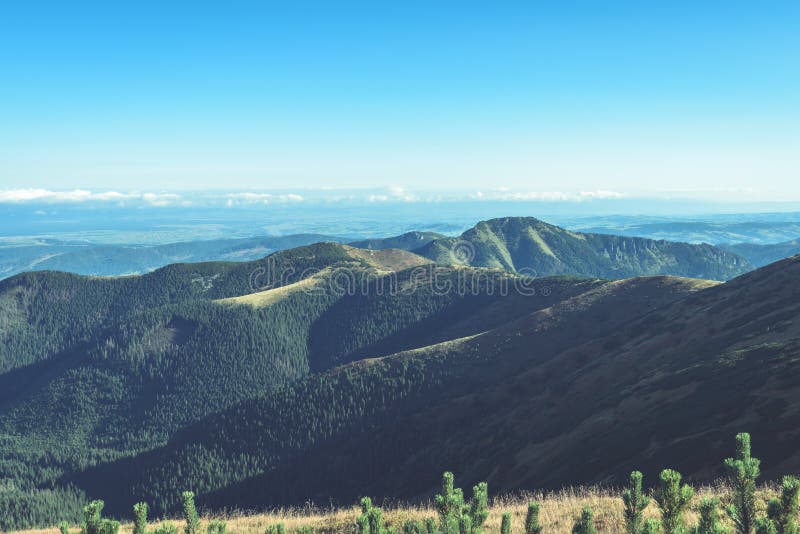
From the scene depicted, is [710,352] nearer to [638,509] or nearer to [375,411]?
[638,509]

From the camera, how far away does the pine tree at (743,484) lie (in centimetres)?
1162

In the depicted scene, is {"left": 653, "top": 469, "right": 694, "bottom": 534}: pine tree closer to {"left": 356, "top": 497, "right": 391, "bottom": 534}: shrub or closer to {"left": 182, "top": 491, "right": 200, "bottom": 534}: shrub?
{"left": 356, "top": 497, "right": 391, "bottom": 534}: shrub

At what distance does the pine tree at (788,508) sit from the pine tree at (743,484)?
57 cm

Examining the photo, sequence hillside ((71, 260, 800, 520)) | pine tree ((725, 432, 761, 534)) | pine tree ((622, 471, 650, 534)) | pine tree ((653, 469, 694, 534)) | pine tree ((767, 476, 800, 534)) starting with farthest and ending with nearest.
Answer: hillside ((71, 260, 800, 520))
pine tree ((622, 471, 650, 534))
pine tree ((653, 469, 694, 534))
pine tree ((725, 432, 761, 534))
pine tree ((767, 476, 800, 534))

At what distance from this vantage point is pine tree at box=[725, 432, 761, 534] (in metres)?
11.6

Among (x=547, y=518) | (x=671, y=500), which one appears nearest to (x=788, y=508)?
(x=671, y=500)

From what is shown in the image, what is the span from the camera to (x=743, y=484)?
1174 cm

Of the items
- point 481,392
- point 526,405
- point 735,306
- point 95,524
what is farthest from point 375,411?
point 95,524

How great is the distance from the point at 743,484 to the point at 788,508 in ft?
3.07

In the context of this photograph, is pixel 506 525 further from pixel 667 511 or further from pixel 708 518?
pixel 708 518

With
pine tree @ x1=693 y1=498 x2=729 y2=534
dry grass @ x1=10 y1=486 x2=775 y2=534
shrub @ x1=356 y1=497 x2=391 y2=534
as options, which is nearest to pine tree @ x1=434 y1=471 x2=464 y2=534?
shrub @ x1=356 y1=497 x2=391 y2=534

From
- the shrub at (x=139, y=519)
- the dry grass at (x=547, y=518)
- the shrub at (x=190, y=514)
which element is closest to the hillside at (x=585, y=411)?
the dry grass at (x=547, y=518)

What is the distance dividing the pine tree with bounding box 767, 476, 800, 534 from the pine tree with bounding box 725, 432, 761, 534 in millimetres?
573

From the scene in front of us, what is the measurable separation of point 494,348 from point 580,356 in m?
65.8
